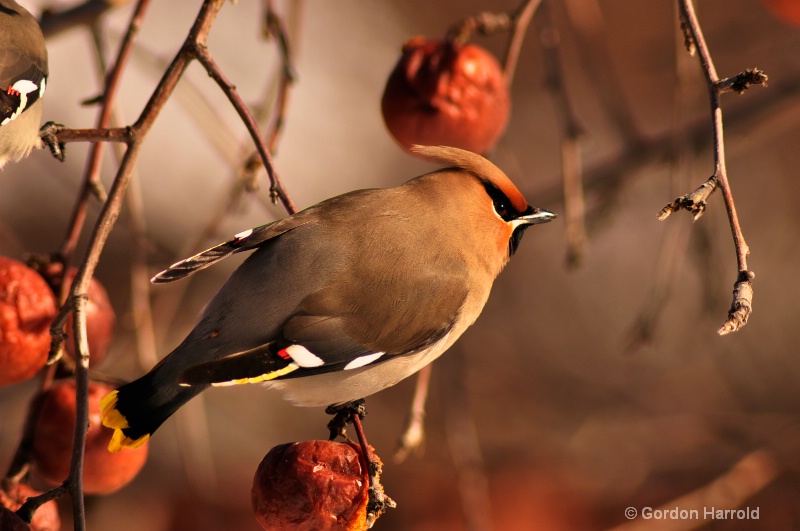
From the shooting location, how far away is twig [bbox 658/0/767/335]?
115 centimetres

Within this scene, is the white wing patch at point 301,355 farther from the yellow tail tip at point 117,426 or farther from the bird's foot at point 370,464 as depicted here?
the yellow tail tip at point 117,426

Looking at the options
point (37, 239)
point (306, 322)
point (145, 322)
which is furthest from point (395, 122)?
point (37, 239)

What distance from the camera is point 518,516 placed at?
11.3 ft

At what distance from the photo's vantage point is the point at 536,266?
4.69 m

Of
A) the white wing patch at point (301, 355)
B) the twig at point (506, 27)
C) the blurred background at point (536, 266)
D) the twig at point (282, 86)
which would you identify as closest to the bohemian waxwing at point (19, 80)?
the blurred background at point (536, 266)

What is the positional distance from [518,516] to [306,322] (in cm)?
205

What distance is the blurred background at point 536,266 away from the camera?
2.80 m

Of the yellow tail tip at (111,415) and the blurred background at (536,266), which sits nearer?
the yellow tail tip at (111,415)

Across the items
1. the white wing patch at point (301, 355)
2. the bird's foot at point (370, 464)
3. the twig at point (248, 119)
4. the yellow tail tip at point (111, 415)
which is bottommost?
the yellow tail tip at point (111, 415)

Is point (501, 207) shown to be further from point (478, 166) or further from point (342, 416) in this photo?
point (342, 416)

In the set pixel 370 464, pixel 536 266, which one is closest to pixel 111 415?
pixel 370 464

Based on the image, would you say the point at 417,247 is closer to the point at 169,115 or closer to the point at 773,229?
the point at 773,229

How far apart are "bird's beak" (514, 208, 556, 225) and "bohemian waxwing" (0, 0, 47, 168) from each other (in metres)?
0.99

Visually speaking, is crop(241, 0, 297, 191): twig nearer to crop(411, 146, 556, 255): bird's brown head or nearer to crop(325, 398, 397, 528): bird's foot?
crop(411, 146, 556, 255): bird's brown head
